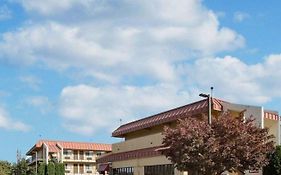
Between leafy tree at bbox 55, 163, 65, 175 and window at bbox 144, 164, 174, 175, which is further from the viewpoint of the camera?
leafy tree at bbox 55, 163, 65, 175

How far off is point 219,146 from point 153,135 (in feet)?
75.9

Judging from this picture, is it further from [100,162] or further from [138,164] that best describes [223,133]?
[100,162]

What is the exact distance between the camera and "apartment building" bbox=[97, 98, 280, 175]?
Answer: 3838 centimetres

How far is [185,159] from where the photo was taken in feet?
97.1

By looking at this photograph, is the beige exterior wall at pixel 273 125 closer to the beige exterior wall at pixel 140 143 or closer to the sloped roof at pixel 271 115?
the sloped roof at pixel 271 115

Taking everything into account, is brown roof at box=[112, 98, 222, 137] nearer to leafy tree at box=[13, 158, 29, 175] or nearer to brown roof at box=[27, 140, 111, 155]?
leafy tree at box=[13, 158, 29, 175]

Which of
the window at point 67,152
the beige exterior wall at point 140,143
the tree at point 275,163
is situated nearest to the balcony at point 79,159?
the window at point 67,152

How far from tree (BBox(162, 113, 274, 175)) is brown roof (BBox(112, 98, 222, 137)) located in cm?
1037

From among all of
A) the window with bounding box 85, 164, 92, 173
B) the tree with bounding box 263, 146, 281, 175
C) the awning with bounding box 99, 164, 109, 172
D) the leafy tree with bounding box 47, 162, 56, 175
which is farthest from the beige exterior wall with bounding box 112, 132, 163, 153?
the window with bounding box 85, 164, 92, 173

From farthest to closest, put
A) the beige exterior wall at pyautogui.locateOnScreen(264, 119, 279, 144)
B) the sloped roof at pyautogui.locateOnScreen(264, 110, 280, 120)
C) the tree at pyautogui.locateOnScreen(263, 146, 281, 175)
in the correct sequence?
the beige exterior wall at pyautogui.locateOnScreen(264, 119, 279, 144), the sloped roof at pyautogui.locateOnScreen(264, 110, 280, 120), the tree at pyautogui.locateOnScreen(263, 146, 281, 175)

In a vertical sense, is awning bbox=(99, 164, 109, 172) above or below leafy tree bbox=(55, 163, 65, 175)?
above

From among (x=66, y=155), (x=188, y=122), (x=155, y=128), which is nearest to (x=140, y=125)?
(x=155, y=128)

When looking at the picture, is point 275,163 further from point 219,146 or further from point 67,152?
point 67,152

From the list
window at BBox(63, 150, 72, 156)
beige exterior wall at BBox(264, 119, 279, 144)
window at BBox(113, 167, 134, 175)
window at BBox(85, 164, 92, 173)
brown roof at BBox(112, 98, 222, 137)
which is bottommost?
window at BBox(85, 164, 92, 173)
